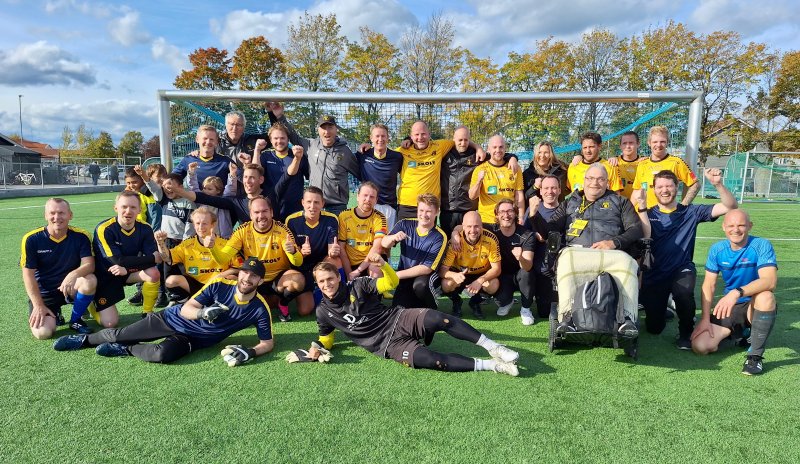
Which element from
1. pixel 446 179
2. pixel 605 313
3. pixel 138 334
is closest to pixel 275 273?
pixel 138 334

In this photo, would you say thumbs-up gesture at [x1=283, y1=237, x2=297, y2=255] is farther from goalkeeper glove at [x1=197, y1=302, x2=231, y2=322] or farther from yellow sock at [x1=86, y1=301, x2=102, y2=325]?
yellow sock at [x1=86, y1=301, x2=102, y2=325]

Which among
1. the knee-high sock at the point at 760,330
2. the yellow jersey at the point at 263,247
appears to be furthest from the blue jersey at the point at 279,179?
the knee-high sock at the point at 760,330

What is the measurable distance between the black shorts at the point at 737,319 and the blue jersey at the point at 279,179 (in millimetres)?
4526

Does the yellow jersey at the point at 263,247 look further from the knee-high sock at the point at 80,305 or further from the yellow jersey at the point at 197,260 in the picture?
the knee-high sock at the point at 80,305

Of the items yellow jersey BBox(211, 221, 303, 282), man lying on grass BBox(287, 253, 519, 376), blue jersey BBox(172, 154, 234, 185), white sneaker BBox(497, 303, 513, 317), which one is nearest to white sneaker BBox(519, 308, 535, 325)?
white sneaker BBox(497, 303, 513, 317)

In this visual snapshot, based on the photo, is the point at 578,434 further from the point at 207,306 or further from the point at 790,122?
the point at 790,122

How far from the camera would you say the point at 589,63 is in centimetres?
2789

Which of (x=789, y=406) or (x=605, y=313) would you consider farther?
(x=605, y=313)

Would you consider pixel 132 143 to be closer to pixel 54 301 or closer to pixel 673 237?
pixel 54 301

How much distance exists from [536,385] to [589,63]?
28985 mm

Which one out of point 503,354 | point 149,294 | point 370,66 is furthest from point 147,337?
point 370,66

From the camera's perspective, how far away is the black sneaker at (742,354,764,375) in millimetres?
3492

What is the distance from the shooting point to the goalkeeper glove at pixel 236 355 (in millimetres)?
3633

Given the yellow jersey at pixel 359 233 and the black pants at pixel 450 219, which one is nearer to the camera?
the yellow jersey at pixel 359 233
